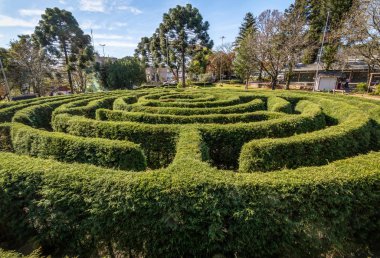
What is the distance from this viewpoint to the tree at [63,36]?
107ft

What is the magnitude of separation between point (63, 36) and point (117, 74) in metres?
10.5

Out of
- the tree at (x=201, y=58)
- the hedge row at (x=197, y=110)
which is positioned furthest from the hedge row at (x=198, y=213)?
the tree at (x=201, y=58)

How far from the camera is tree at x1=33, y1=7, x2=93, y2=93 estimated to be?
107ft

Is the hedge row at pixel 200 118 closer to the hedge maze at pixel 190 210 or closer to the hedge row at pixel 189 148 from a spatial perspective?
the hedge row at pixel 189 148

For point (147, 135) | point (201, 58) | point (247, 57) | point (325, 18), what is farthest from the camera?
point (201, 58)

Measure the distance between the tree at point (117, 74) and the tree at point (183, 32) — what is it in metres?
10.3

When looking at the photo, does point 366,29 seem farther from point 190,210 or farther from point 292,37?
point 190,210

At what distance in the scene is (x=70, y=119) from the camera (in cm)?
952

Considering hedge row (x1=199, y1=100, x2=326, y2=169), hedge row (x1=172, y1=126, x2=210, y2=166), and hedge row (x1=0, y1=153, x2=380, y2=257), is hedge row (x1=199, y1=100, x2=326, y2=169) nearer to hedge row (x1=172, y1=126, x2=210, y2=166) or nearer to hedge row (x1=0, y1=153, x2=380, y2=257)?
hedge row (x1=172, y1=126, x2=210, y2=166)

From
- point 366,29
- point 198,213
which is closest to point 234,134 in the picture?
point 198,213

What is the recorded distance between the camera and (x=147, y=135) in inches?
312

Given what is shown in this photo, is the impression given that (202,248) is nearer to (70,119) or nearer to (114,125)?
(114,125)

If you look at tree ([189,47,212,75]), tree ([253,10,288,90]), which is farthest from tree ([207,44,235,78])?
tree ([253,10,288,90])

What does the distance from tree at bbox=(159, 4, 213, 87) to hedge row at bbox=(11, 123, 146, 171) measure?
34.8 m
